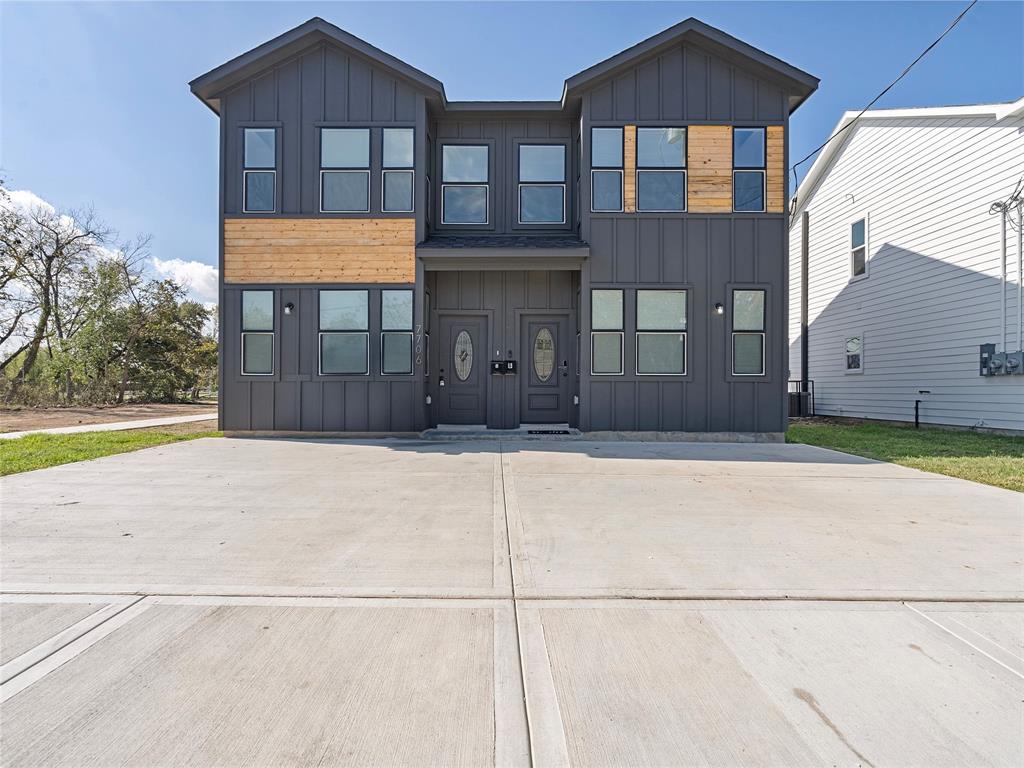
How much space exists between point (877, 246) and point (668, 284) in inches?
307

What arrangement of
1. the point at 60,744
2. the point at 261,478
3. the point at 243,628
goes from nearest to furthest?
1. the point at 60,744
2. the point at 243,628
3. the point at 261,478

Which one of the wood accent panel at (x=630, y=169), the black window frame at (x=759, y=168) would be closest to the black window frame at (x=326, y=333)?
the wood accent panel at (x=630, y=169)

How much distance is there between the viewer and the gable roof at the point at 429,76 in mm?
8758

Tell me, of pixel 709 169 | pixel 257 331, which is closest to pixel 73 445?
pixel 257 331

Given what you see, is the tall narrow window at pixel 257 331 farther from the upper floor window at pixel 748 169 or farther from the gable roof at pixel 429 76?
the upper floor window at pixel 748 169

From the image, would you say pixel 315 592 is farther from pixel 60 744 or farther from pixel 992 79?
pixel 992 79

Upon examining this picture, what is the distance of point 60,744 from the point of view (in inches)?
63.6

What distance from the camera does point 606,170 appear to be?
9148mm

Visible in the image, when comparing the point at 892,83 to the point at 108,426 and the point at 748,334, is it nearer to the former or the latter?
the point at 748,334

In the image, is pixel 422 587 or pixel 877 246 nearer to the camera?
pixel 422 587

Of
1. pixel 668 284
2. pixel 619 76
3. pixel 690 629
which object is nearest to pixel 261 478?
pixel 690 629

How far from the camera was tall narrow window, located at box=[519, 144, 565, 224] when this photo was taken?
32.4 ft

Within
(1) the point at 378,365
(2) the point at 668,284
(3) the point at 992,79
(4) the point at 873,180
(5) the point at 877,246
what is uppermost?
(3) the point at 992,79

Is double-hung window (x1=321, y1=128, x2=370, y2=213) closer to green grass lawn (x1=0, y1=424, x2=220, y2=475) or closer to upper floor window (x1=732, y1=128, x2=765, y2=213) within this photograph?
green grass lawn (x1=0, y1=424, x2=220, y2=475)
